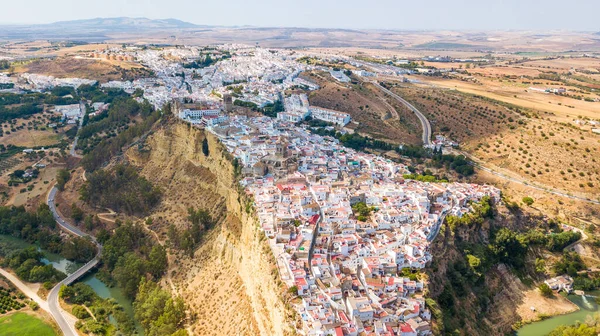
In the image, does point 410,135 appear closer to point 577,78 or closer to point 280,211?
point 280,211

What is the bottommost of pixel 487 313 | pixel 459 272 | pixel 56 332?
pixel 56 332

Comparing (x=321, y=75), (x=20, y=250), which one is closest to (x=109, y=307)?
(x=20, y=250)

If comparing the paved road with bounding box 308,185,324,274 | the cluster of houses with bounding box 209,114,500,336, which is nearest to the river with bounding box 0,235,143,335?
the cluster of houses with bounding box 209,114,500,336

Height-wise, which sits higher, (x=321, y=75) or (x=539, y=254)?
(x=321, y=75)

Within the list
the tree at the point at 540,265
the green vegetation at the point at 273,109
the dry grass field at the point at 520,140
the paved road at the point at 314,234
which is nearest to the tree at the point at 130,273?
the paved road at the point at 314,234

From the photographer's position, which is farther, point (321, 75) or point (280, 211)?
point (321, 75)

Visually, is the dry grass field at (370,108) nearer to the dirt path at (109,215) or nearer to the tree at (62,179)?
the dirt path at (109,215)
